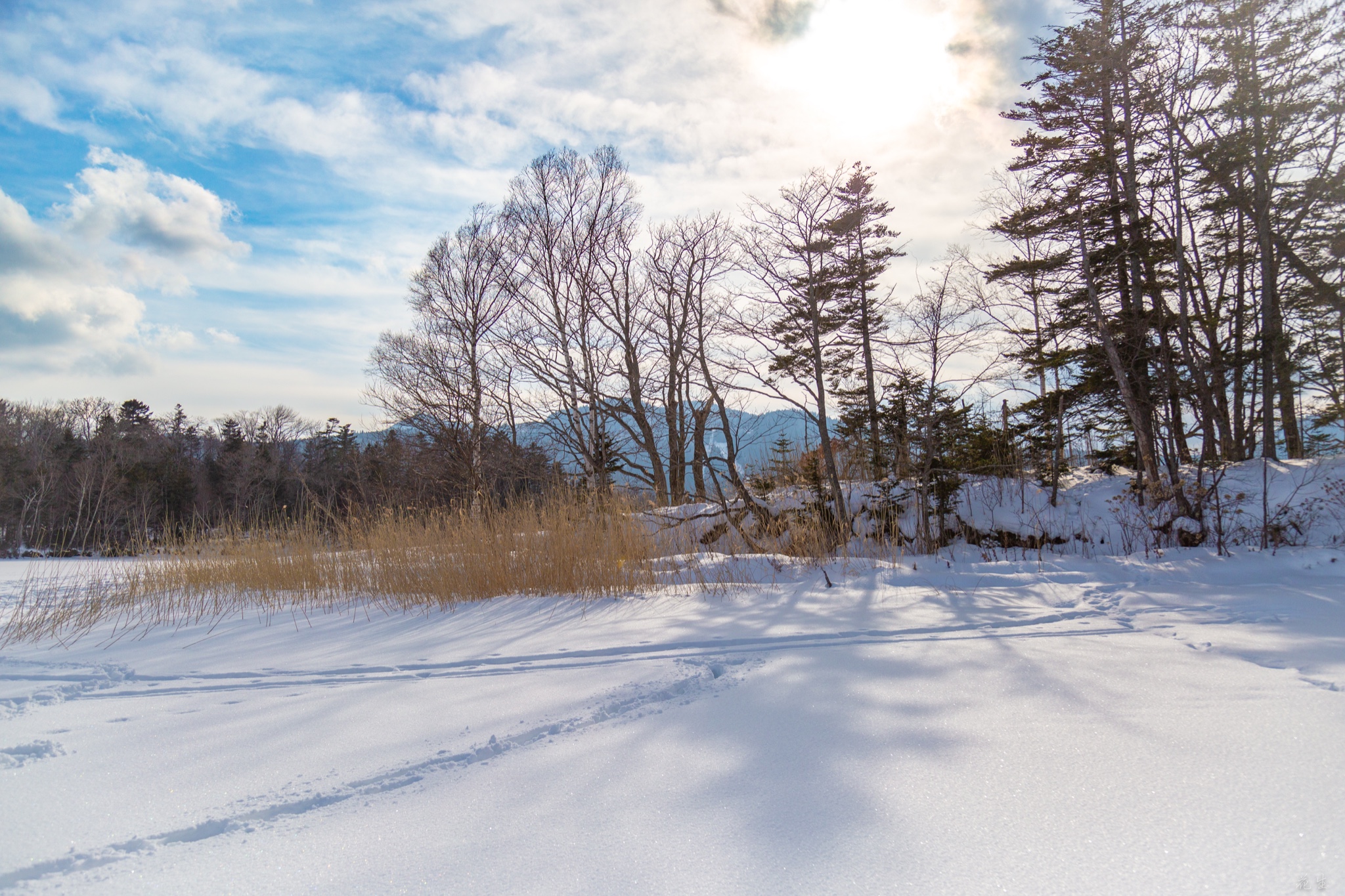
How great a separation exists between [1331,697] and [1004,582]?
3.55 meters

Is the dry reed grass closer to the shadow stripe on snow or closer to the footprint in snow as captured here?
the shadow stripe on snow

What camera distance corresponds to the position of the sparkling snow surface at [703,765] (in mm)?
1185

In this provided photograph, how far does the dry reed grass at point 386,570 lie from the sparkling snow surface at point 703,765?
5.64ft

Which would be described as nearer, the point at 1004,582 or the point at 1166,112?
the point at 1004,582

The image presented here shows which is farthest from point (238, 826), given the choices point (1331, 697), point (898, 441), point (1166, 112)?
point (1166, 112)

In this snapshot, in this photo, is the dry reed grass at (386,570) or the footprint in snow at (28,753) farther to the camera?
the dry reed grass at (386,570)

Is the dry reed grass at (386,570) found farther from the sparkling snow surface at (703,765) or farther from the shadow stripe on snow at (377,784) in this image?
the shadow stripe on snow at (377,784)

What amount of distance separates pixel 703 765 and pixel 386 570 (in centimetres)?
460

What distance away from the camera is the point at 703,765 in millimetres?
1675

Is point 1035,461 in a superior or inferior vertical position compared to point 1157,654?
superior

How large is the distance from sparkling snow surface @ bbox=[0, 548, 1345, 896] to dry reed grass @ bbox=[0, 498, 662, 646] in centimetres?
172

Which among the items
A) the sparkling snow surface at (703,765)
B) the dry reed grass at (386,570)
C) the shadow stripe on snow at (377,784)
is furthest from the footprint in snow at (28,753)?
the dry reed grass at (386,570)

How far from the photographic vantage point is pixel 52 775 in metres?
1.73

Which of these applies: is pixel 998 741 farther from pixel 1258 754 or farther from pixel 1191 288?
pixel 1191 288
